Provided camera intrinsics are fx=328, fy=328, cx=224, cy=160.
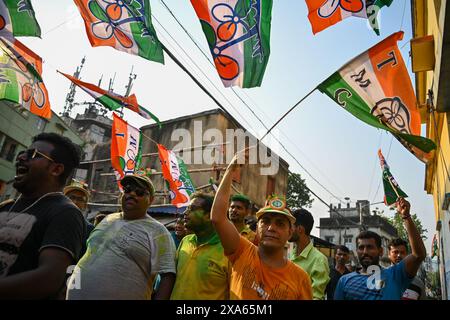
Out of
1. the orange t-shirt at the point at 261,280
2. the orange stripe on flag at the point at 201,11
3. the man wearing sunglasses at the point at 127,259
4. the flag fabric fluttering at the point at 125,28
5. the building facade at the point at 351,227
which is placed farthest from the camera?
the building facade at the point at 351,227

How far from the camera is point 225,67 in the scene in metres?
4.25

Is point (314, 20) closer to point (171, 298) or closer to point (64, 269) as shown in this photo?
point (171, 298)

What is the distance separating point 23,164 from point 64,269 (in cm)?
94

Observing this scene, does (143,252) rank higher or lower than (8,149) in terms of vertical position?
lower

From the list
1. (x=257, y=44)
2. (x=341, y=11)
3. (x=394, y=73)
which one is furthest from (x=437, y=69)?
(x=257, y=44)

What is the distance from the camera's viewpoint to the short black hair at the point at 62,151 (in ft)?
8.17

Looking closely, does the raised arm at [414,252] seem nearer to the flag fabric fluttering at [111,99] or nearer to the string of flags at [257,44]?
the string of flags at [257,44]

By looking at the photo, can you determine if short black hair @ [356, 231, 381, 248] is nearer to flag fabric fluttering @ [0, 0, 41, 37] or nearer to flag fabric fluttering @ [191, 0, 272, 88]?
flag fabric fluttering @ [191, 0, 272, 88]

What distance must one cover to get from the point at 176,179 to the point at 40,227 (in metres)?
8.10

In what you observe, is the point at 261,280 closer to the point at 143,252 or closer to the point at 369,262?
the point at 143,252

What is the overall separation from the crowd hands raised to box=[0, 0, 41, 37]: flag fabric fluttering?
3.22 metres

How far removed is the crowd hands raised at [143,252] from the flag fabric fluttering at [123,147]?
6105mm

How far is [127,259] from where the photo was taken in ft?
9.31

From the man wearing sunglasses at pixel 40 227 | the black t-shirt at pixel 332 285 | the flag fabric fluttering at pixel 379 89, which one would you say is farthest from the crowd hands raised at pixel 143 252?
the flag fabric fluttering at pixel 379 89
